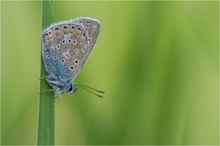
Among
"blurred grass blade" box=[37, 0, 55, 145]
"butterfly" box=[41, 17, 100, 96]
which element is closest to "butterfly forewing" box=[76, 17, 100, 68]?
"butterfly" box=[41, 17, 100, 96]

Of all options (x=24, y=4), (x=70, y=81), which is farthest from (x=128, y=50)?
(x=24, y=4)

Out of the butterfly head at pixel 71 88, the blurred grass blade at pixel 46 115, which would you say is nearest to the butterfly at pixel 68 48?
the butterfly head at pixel 71 88

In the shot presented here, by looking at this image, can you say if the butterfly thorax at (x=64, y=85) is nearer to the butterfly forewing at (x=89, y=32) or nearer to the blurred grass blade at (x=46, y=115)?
the butterfly forewing at (x=89, y=32)

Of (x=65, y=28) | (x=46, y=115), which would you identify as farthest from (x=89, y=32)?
(x=46, y=115)

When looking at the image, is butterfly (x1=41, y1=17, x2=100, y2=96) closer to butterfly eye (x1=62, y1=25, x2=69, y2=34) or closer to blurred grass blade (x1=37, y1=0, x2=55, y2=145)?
butterfly eye (x1=62, y1=25, x2=69, y2=34)

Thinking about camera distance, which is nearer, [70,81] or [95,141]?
[95,141]

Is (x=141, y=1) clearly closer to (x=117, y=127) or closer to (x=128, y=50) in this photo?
(x=128, y=50)
